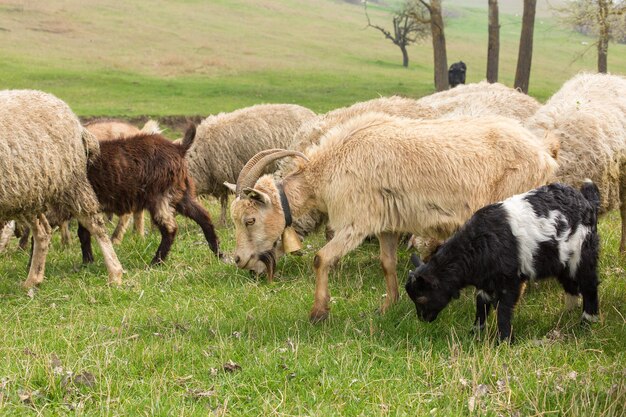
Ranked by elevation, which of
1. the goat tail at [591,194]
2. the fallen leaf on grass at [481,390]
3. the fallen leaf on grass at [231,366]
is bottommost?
the fallen leaf on grass at [231,366]

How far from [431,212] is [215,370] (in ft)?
7.74

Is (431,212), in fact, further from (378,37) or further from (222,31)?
(378,37)

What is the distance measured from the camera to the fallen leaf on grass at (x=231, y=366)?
533 centimetres

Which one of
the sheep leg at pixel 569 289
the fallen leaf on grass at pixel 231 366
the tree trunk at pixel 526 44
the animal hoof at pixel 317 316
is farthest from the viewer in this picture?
the tree trunk at pixel 526 44

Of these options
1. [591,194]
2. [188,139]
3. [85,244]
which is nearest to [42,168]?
[85,244]

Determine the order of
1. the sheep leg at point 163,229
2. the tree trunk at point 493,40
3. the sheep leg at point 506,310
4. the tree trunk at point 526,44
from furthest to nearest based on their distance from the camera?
the tree trunk at point 493,40
the tree trunk at point 526,44
the sheep leg at point 163,229
the sheep leg at point 506,310

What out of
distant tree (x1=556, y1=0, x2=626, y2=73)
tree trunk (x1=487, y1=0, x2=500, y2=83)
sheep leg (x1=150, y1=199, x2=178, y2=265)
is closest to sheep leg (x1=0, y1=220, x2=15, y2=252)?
sheep leg (x1=150, y1=199, x2=178, y2=265)

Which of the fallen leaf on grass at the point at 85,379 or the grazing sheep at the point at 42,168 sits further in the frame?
the grazing sheep at the point at 42,168

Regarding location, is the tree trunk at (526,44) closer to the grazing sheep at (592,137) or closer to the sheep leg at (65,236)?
the grazing sheep at (592,137)

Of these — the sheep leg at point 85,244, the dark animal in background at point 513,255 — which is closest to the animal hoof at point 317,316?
the dark animal in background at point 513,255

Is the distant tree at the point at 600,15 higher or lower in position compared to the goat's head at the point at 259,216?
higher

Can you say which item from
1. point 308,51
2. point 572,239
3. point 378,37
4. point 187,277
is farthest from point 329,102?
point 378,37

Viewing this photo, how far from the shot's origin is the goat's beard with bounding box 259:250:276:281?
734cm

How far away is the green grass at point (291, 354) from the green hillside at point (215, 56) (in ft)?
78.8
